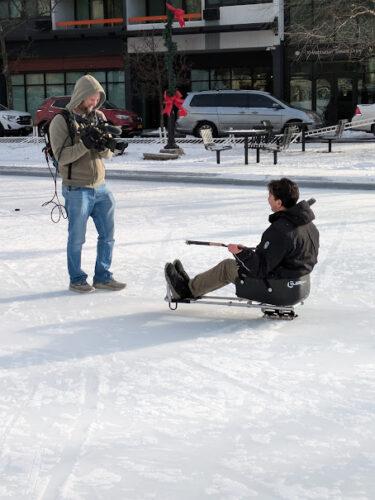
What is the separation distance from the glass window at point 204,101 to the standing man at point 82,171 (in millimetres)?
21711

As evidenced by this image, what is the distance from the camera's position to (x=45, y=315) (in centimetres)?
660

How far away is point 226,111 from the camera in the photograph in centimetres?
2841

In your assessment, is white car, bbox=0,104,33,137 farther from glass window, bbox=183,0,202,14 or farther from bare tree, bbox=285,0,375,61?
bare tree, bbox=285,0,375,61

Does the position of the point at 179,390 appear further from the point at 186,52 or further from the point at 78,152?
the point at 186,52

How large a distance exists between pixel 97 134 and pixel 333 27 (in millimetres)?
21411

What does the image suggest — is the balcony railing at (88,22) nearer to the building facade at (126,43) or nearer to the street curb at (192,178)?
the building facade at (126,43)

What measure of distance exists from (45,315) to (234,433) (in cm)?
282

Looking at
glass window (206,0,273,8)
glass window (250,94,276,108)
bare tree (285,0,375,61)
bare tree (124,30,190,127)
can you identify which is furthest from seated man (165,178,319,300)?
glass window (206,0,273,8)

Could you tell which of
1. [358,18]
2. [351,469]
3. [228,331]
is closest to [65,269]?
[228,331]

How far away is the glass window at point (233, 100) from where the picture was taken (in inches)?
1121

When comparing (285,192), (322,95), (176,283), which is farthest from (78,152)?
(322,95)

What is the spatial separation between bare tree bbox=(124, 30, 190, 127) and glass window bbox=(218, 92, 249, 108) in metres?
5.67

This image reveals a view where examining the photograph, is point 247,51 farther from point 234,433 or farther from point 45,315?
point 234,433

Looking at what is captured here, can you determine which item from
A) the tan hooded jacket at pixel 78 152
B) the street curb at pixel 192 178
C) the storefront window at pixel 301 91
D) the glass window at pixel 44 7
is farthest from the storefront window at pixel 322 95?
the tan hooded jacket at pixel 78 152
